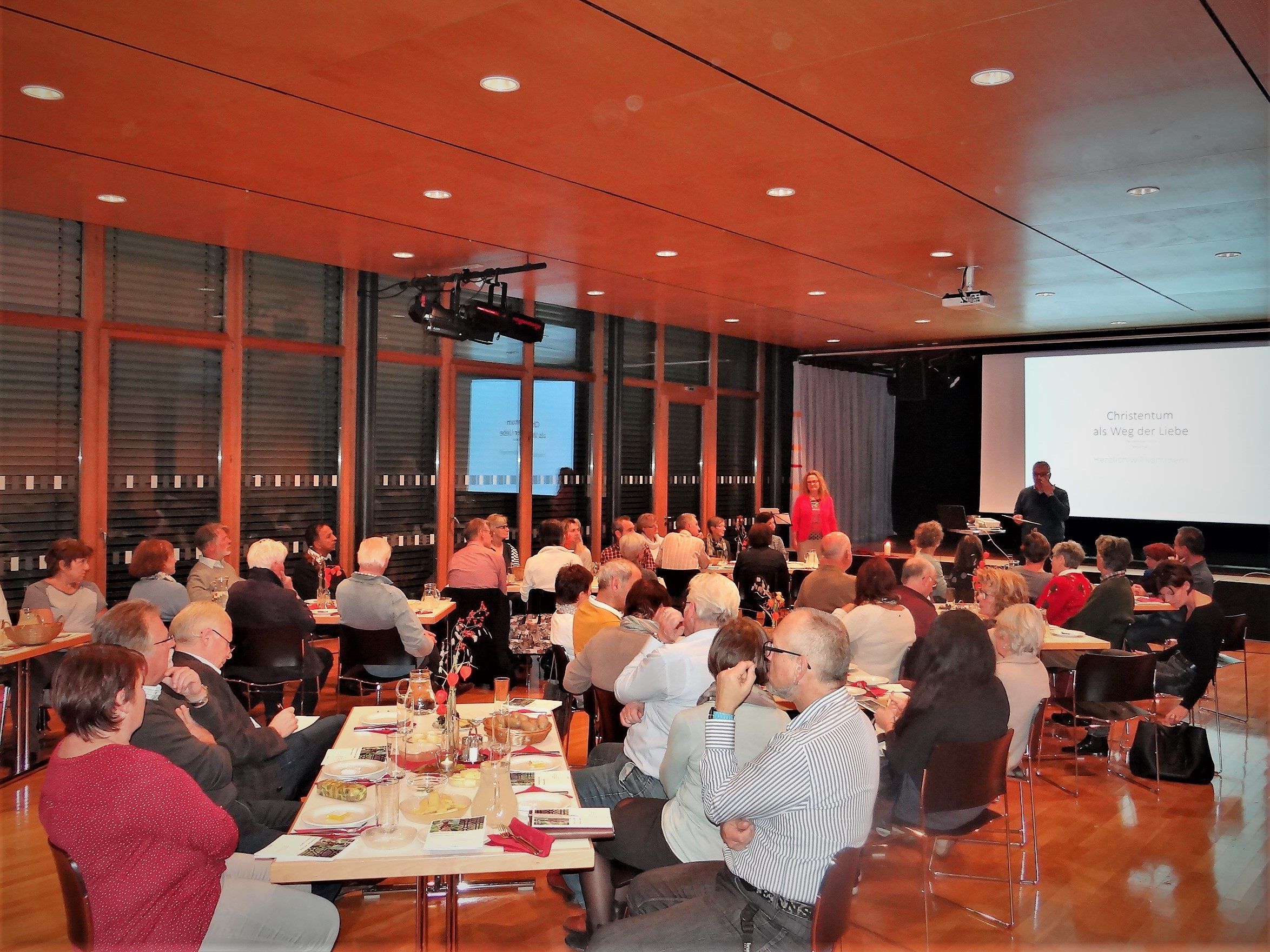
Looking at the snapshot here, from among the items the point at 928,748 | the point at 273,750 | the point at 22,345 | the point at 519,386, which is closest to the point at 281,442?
the point at 22,345

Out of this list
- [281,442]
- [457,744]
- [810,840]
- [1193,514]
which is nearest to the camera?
[810,840]

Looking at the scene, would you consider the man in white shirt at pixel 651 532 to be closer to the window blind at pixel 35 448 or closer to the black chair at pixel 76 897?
the window blind at pixel 35 448

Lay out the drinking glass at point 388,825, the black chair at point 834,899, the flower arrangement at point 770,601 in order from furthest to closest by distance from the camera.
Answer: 1. the flower arrangement at point 770,601
2. the drinking glass at point 388,825
3. the black chair at point 834,899

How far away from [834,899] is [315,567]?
611cm

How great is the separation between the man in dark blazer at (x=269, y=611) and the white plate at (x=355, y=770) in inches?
103

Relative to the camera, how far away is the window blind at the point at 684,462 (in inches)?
496

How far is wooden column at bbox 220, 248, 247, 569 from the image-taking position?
820 cm

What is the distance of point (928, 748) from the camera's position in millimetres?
3969

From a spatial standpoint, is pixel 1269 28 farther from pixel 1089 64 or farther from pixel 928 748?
pixel 928 748

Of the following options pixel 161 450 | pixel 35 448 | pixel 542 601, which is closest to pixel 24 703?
pixel 35 448

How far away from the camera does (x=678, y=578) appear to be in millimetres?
8898

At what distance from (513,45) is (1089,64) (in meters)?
2.29

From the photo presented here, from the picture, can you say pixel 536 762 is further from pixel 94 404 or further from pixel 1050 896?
pixel 94 404

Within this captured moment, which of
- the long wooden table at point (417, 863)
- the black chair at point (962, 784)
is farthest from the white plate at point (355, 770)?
the black chair at point (962, 784)
